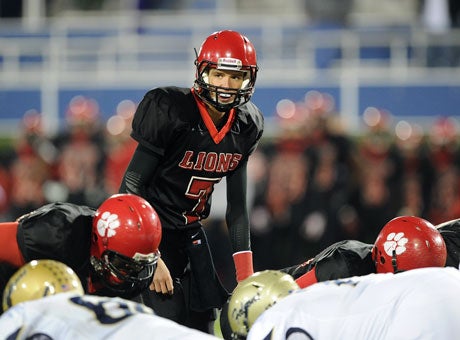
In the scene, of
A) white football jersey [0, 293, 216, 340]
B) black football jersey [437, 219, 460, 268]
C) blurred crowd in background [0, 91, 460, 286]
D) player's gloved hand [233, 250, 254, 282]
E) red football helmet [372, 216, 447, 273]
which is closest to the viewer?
white football jersey [0, 293, 216, 340]

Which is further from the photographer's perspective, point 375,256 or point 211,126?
point 211,126

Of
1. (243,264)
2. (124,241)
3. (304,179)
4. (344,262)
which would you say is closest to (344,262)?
(344,262)

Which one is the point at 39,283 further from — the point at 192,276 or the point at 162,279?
the point at 192,276

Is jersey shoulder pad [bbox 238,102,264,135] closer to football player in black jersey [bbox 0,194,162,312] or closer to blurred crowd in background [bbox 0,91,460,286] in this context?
football player in black jersey [bbox 0,194,162,312]

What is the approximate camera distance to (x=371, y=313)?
3.24 meters

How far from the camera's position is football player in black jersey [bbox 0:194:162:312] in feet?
13.5

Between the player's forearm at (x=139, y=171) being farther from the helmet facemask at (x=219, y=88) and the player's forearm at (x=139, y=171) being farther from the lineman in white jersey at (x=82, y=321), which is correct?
the lineman in white jersey at (x=82, y=321)

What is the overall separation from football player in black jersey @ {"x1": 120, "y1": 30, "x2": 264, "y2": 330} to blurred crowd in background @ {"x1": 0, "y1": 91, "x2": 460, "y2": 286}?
4240 mm

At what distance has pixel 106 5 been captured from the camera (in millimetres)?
15375

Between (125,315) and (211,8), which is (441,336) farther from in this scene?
(211,8)

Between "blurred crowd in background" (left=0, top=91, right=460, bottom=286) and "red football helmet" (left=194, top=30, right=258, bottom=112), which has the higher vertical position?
"red football helmet" (left=194, top=30, right=258, bottom=112)

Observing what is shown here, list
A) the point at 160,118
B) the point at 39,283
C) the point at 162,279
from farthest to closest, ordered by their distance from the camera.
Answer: the point at 160,118 → the point at 162,279 → the point at 39,283

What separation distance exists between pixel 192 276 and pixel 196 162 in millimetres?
581

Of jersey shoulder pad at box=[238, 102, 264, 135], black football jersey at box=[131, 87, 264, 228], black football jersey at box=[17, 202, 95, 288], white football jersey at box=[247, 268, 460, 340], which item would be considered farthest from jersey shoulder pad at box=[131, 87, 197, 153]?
white football jersey at box=[247, 268, 460, 340]
